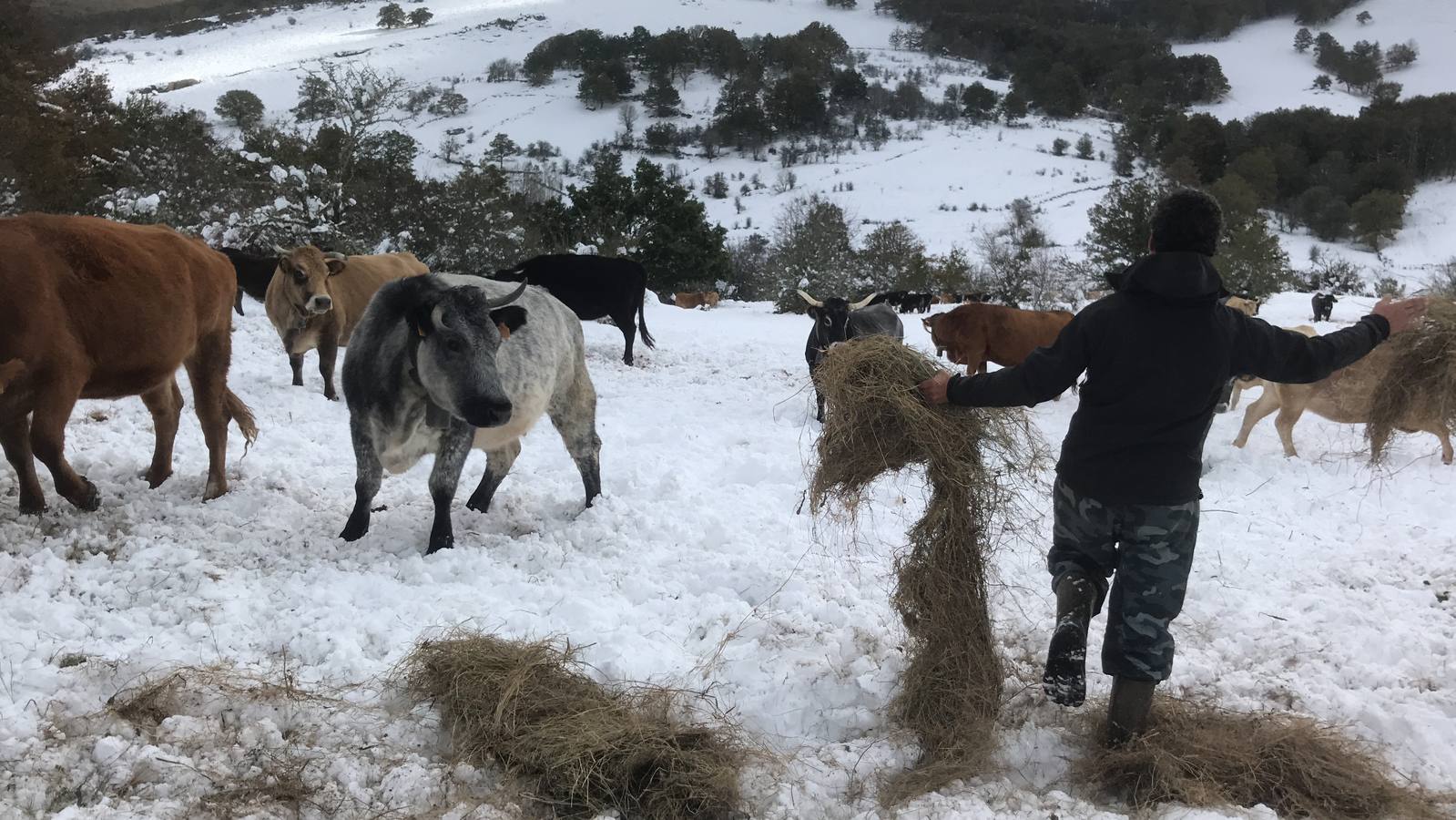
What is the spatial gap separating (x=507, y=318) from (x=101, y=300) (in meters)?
2.35

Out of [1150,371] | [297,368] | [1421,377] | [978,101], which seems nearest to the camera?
[1150,371]

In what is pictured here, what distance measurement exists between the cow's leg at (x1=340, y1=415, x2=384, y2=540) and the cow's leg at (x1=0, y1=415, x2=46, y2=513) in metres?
1.69

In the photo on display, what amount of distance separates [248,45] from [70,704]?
140176 millimetres

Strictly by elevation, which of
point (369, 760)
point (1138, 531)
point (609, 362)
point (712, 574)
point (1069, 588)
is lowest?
point (609, 362)

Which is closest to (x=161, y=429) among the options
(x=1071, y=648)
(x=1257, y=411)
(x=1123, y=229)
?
(x=1071, y=648)

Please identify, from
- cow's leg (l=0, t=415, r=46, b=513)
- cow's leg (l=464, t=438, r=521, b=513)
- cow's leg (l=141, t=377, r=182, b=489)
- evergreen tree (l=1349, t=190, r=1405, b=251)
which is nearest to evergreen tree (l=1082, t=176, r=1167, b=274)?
evergreen tree (l=1349, t=190, r=1405, b=251)

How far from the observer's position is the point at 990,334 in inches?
459

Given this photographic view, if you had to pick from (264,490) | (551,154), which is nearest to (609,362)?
(264,490)

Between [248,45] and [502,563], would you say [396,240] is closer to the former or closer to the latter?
[502,563]

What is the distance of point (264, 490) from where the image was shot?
224 inches

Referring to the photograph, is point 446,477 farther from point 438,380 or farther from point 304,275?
point 304,275

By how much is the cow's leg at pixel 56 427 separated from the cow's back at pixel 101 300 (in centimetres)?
13

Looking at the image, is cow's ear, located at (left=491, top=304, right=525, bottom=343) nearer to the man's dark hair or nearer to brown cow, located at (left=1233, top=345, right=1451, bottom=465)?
the man's dark hair

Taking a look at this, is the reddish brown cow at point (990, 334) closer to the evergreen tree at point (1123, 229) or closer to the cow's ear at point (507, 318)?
the cow's ear at point (507, 318)
